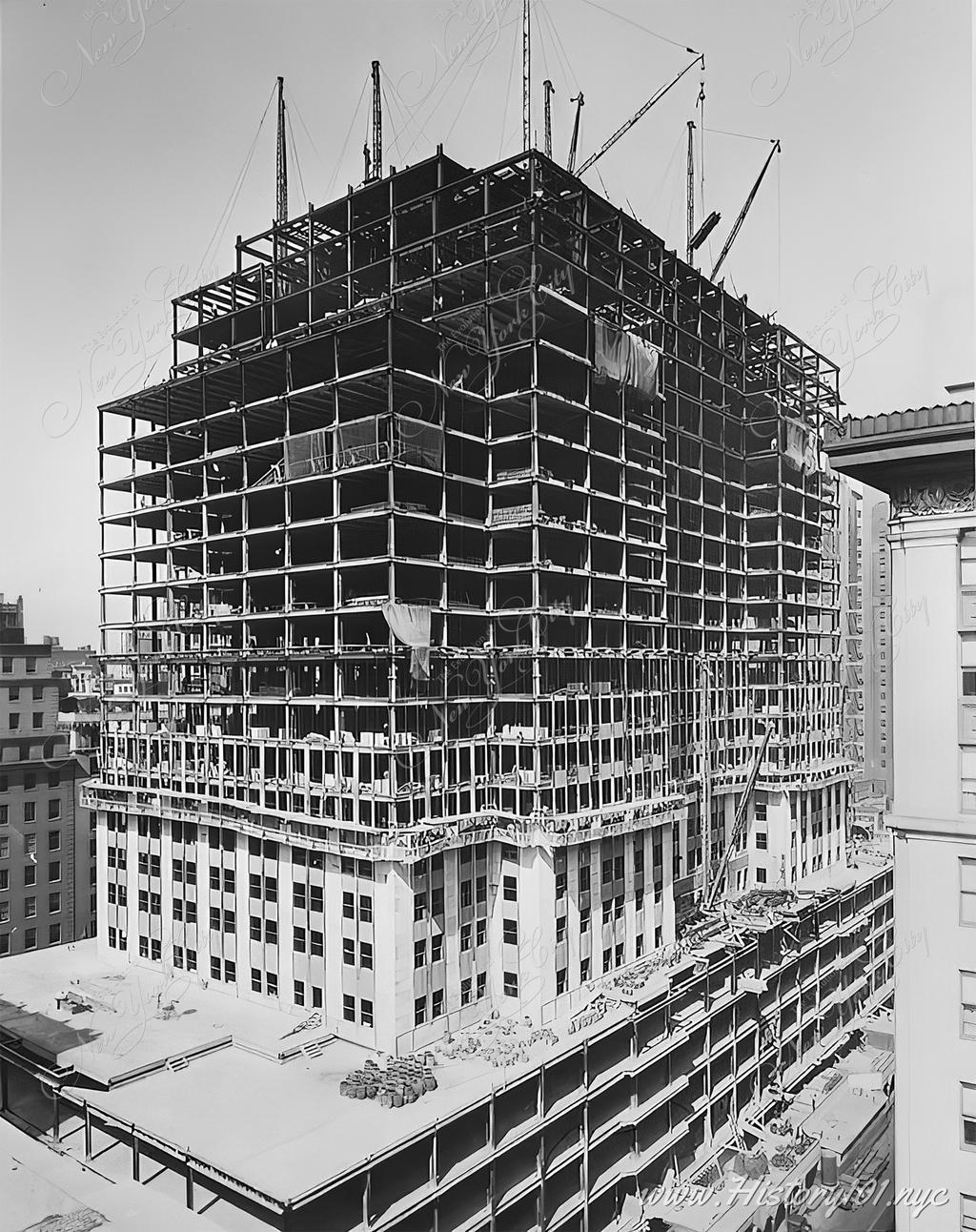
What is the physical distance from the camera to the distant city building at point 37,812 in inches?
357

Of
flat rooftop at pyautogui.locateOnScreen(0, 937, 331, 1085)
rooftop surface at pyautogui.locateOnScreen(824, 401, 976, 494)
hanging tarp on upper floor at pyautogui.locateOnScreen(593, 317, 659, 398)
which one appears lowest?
flat rooftop at pyautogui.locateOnScreen(0, 937, 331, 1085)

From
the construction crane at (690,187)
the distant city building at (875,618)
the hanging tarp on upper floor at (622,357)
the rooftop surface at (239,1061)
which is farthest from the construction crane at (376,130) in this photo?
the rooftop surface at (239,1061)

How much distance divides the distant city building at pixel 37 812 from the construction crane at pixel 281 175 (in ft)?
15.5

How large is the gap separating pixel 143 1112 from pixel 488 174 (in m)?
9.81

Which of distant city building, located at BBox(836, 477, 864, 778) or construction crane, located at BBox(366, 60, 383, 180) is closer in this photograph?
construction crane, located at BBox(366, 60, 383, 180)

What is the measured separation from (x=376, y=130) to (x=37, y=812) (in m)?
9.39

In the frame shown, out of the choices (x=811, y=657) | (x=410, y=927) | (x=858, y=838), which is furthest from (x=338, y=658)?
(x=858, y=838)

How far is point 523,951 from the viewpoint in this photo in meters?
9.62

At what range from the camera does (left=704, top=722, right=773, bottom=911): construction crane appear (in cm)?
1152

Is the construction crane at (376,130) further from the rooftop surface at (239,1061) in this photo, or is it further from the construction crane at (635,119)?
the rooftop surface at (239,1061)

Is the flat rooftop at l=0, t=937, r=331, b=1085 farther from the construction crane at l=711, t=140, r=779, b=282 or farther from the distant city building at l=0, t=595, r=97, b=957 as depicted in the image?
the construction crane at l=711, t=140, r=779, b=282

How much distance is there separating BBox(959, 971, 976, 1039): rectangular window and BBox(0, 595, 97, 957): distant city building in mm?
8010

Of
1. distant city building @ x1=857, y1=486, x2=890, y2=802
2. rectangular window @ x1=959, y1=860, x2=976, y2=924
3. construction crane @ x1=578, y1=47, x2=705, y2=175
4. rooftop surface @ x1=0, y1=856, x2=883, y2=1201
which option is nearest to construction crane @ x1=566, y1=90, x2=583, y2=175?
construction crane @ x1=578, y1=47, x2=705, y2=175

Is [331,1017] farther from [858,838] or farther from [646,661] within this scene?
[858,838]
